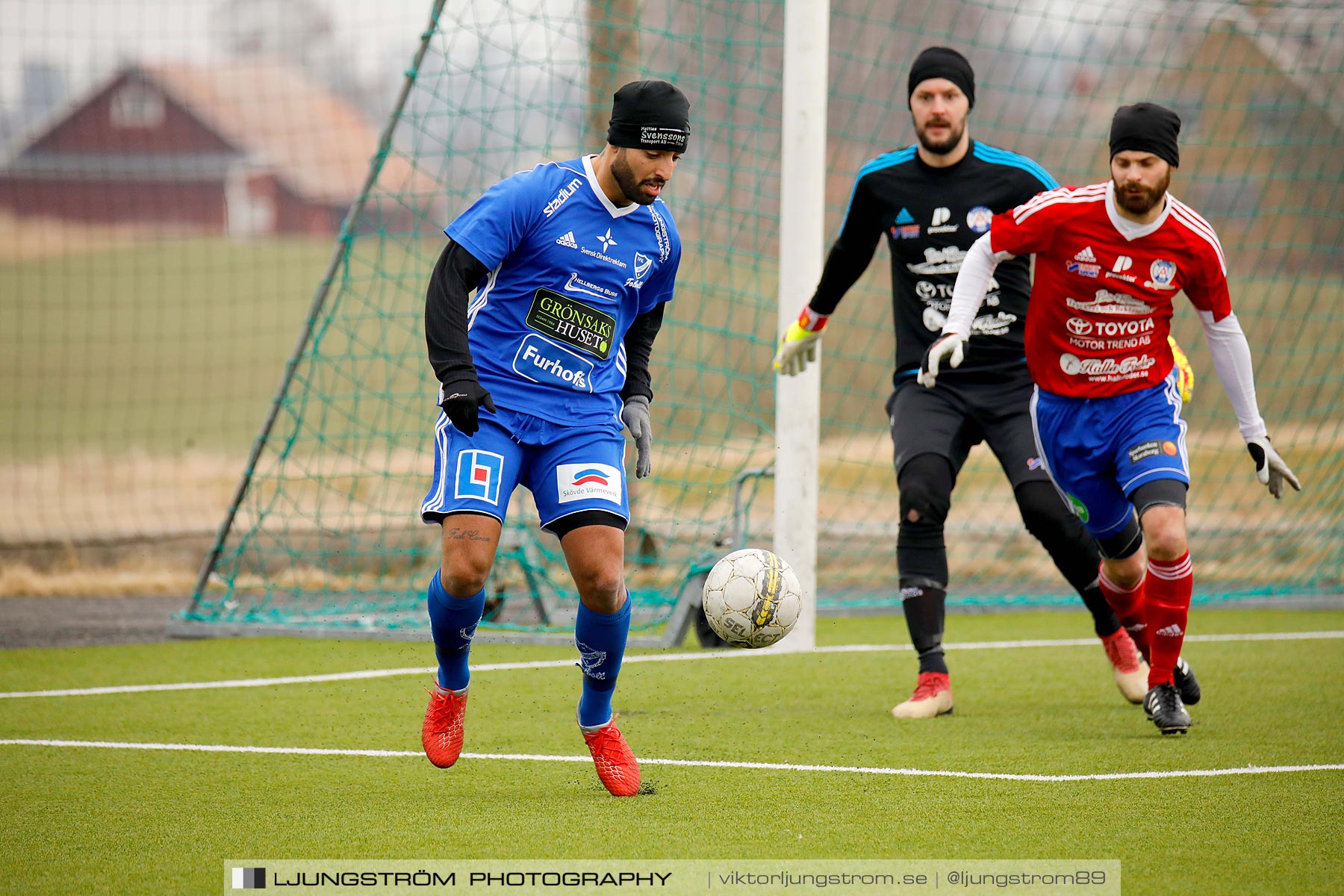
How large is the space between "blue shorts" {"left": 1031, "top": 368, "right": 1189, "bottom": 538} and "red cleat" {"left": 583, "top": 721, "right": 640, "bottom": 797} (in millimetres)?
2033

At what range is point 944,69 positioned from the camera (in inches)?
227

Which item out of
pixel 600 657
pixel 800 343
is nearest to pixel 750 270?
pixel 800 343

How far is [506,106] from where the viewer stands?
8.47 metres

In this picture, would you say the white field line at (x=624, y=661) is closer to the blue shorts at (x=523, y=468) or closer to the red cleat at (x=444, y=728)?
the red cleat at (x=444, y=728)

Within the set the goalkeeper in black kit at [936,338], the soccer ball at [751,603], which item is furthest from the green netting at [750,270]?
the soccer ball at [751,603]

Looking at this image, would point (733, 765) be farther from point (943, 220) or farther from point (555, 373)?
point (943, 220)

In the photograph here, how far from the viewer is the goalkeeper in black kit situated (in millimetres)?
5824

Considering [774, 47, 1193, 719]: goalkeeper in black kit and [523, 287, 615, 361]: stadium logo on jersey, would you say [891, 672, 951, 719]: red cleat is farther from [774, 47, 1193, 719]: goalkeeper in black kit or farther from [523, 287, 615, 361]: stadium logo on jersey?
[523, 287, 615, 361]: stadium logo on jersey

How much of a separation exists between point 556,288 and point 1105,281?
198 cm

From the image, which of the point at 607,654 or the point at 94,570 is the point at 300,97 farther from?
the point at 607,654

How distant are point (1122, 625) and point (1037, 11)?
4962 mm

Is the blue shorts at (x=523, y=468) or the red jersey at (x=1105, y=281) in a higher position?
the red jersey at (x=1105, y=281)

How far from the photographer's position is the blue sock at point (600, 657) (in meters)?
4.45

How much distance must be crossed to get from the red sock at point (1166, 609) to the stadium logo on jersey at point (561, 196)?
237cm
